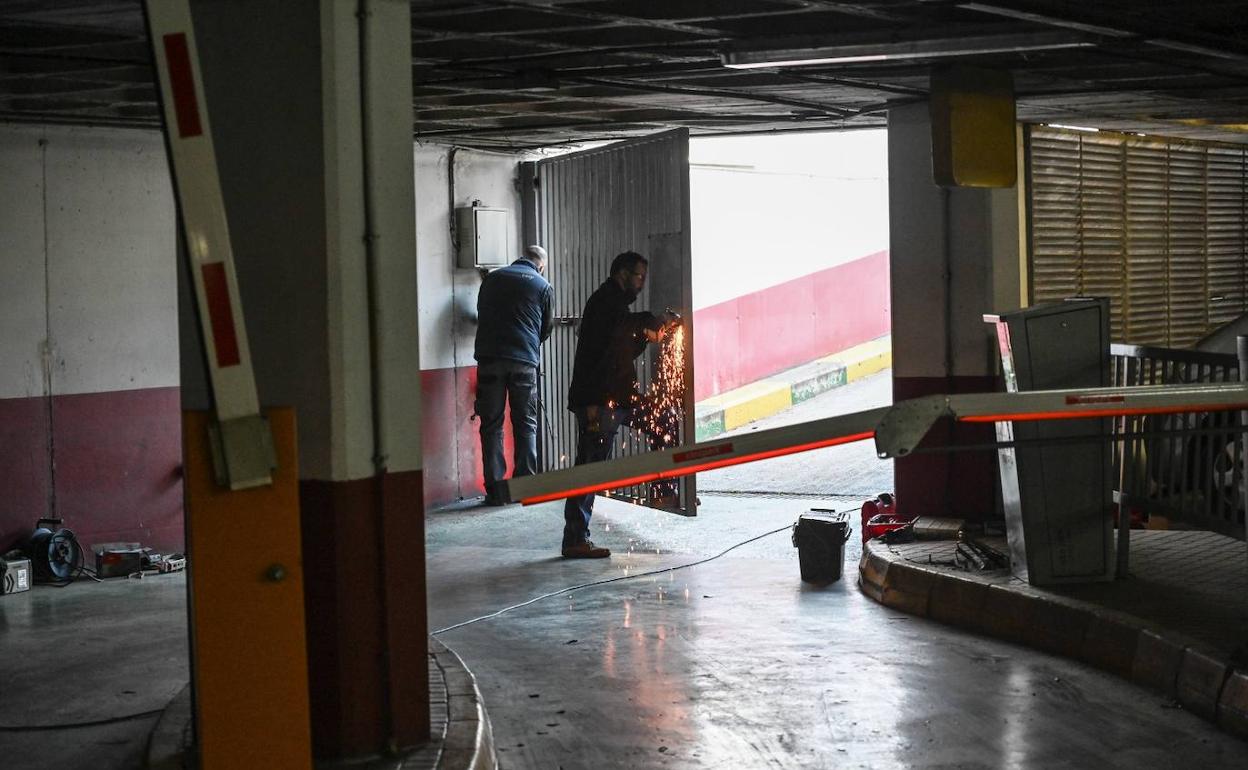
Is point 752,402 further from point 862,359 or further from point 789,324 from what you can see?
point 862,359

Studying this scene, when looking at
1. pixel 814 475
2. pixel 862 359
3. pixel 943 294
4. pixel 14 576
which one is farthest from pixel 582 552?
pixel 862 359

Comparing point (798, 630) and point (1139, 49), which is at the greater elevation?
point (1139, 49)

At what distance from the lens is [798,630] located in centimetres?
790

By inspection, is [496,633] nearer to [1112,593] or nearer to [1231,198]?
[1112,593]

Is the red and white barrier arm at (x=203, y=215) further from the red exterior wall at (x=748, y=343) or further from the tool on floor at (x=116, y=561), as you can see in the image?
the red exterior wall at (x=748, y=343)

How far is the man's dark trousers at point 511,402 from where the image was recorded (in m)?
11.8

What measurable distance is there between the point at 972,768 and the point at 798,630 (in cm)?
235

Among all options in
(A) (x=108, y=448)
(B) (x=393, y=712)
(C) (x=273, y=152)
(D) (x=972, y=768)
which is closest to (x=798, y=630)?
(D) (x=972, y=768)

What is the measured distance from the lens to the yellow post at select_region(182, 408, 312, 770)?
4.11 meters

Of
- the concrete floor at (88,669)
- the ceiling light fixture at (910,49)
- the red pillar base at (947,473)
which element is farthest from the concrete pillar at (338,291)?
the red pillar base at (947,473)

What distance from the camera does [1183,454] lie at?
796cm

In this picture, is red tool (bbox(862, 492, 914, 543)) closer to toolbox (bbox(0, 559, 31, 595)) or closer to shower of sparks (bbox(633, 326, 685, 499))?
shower of sparks (bbox(633, 326, 685, 499))

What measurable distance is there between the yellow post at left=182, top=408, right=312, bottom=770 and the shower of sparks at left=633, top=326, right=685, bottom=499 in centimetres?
629

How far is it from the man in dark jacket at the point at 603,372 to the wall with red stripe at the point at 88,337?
297 cm
